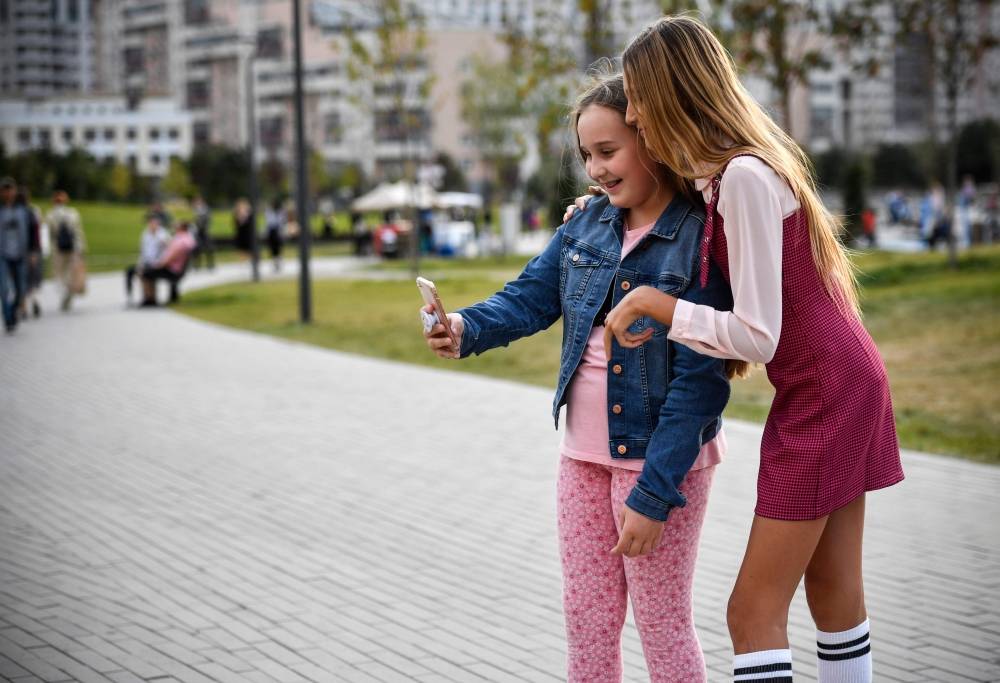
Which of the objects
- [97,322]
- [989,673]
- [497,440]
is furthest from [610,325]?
[97,322]

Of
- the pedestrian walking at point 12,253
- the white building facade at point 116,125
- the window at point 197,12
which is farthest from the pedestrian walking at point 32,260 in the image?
the window at point 197,12

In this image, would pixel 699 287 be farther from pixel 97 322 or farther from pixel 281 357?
pixel 97 322

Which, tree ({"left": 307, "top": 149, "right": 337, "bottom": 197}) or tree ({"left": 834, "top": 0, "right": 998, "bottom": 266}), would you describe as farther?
tree ({"left": 307, "top": 149, "right": 337, "bottom": 197})

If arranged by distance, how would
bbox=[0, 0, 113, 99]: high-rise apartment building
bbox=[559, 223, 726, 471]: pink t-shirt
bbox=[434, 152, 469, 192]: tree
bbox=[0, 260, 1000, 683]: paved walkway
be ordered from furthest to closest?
1. bbox=[0, 0, 113, 99]: high-rise apartment building
2. bbox=[434, 152, 469, 192]: tree
3. bbox=[0, 260, 1000, 683]: paved walkway
4. bbox=[559, 223, 726, 471]: pink t-shirt

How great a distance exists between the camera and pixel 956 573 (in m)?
5.36

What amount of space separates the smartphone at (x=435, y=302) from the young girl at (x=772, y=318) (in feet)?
1.47

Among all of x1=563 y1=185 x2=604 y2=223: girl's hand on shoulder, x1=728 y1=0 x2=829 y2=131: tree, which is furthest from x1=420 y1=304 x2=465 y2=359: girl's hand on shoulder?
x1=728 y1=0 x2=829 y2=131: tree

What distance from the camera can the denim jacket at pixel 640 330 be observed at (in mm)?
2627

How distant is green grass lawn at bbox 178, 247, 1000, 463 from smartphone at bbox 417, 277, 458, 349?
3.85 meters

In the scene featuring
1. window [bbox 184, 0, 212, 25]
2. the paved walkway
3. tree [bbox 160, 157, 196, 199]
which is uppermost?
window [bbox 184, 0, 212, 25]

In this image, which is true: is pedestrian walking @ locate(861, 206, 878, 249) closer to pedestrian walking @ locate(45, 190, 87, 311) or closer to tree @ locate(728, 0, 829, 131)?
tree @ locate(728, 0, 829, 131)

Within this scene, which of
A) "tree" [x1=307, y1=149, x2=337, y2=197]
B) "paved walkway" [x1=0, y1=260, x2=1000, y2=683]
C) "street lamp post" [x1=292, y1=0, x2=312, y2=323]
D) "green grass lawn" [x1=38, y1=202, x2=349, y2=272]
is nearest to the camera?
"paved walkway" [x1=0, y1=260, x2=1000, y2=683]

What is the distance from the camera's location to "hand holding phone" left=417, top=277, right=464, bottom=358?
282 cm

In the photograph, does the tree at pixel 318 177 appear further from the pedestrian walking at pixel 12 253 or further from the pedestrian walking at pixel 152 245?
the pedestrian walking at pixel 12 253
